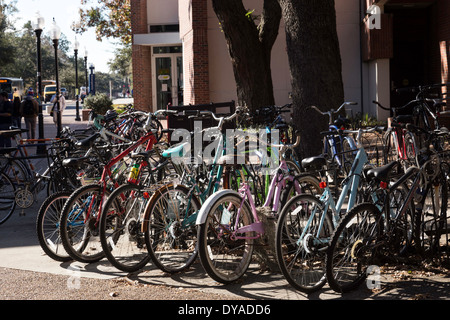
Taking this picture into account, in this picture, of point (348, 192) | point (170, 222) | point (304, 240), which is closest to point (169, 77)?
point (170, 222)

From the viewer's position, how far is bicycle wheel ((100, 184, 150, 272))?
6281 mm

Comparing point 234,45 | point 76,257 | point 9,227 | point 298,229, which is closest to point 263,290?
point 298,229

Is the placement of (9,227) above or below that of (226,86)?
below

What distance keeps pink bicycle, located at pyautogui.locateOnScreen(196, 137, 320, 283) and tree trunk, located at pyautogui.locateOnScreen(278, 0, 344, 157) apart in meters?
3.32

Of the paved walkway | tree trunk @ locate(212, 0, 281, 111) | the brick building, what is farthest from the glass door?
the paved walkway

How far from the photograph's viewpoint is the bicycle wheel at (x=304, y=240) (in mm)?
5488

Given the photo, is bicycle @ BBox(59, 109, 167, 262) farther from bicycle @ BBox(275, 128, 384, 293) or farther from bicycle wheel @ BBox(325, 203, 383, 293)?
bicycle wheel @ BBox(325, 203, 383, 293)

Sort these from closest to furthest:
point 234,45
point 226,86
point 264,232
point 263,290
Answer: point 263,290, point 264,232, point 234,45, point 226,86

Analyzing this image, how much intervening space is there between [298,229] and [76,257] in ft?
7.43

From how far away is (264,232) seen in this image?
6.18m

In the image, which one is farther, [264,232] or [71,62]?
[71,62]

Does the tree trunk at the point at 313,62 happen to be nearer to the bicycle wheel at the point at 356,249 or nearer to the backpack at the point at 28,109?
the bicycle wheel at the point at 356,249

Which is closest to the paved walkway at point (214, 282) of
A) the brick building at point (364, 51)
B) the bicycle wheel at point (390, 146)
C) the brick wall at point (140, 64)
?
the bicycle wheel at point (390, 146)
